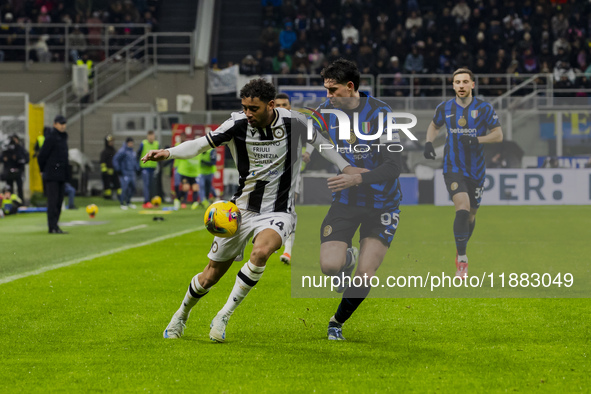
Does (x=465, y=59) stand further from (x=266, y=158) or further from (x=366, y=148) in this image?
(x=266, y=158)

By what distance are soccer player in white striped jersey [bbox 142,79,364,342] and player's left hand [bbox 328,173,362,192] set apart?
1.10 feet

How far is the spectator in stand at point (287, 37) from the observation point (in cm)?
3209

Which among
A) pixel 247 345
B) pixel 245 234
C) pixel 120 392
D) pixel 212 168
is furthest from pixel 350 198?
pixel 212 168

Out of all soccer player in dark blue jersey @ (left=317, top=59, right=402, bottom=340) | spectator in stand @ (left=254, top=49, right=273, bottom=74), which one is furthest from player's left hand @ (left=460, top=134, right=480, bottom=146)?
spectator in stand @ (left=254, top=49, right=273, bottom=74)

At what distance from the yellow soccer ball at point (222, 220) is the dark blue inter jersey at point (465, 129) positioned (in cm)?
346

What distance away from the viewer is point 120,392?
4.67m

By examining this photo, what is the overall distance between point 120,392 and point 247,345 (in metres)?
1.45

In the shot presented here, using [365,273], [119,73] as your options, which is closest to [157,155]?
[365,273]

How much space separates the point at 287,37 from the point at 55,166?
17.8 m

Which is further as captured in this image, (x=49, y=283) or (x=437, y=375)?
(x=49, y=283)

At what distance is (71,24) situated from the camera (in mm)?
31266

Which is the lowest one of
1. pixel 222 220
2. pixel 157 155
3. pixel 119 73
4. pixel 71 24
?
pixel 222 220

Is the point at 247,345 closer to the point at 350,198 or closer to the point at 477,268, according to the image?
the point at 350,198

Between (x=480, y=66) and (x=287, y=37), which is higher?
(x=287, y=37)
